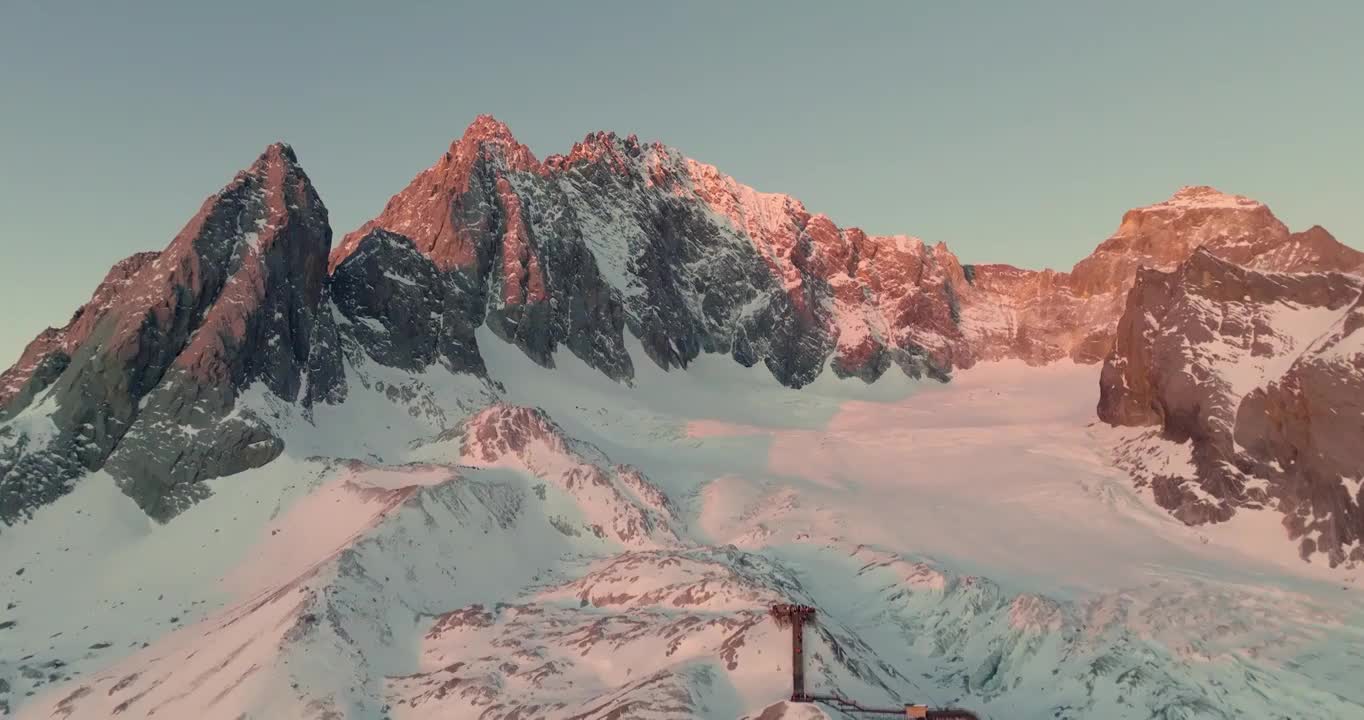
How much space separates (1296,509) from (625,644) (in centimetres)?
10932

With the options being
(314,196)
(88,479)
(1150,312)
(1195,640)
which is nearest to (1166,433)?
(1150,312)

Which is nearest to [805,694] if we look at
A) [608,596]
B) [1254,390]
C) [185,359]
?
[608,596]

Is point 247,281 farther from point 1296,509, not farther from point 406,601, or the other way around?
point 1296,509

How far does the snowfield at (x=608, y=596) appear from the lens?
83125 mm

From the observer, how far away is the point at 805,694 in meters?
73.2

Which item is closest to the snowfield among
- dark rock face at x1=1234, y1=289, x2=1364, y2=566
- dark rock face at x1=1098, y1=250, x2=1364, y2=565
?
dark rock face at x1=1234, y1=289, x2=1364, y2=566

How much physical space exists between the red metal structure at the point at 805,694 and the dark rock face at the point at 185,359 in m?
91.1

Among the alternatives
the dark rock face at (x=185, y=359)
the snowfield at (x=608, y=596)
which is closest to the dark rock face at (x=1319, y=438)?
the snowfield at (x=608, y=596)

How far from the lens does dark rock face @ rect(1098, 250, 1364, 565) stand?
5645 inches

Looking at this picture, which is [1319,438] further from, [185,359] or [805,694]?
[185,359]

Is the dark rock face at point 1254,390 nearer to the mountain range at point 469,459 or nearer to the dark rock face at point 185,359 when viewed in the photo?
the mountain range at point 469,459

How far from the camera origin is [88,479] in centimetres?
13438

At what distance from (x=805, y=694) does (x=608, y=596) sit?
35.3m

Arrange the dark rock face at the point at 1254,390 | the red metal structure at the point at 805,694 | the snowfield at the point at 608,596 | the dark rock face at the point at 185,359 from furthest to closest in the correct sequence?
the dark rock face at the point at 1254,390, the dark rock face at the point at 185,359, the snowfield at the point at 608,596, the red metal structure at the point at 805,694
